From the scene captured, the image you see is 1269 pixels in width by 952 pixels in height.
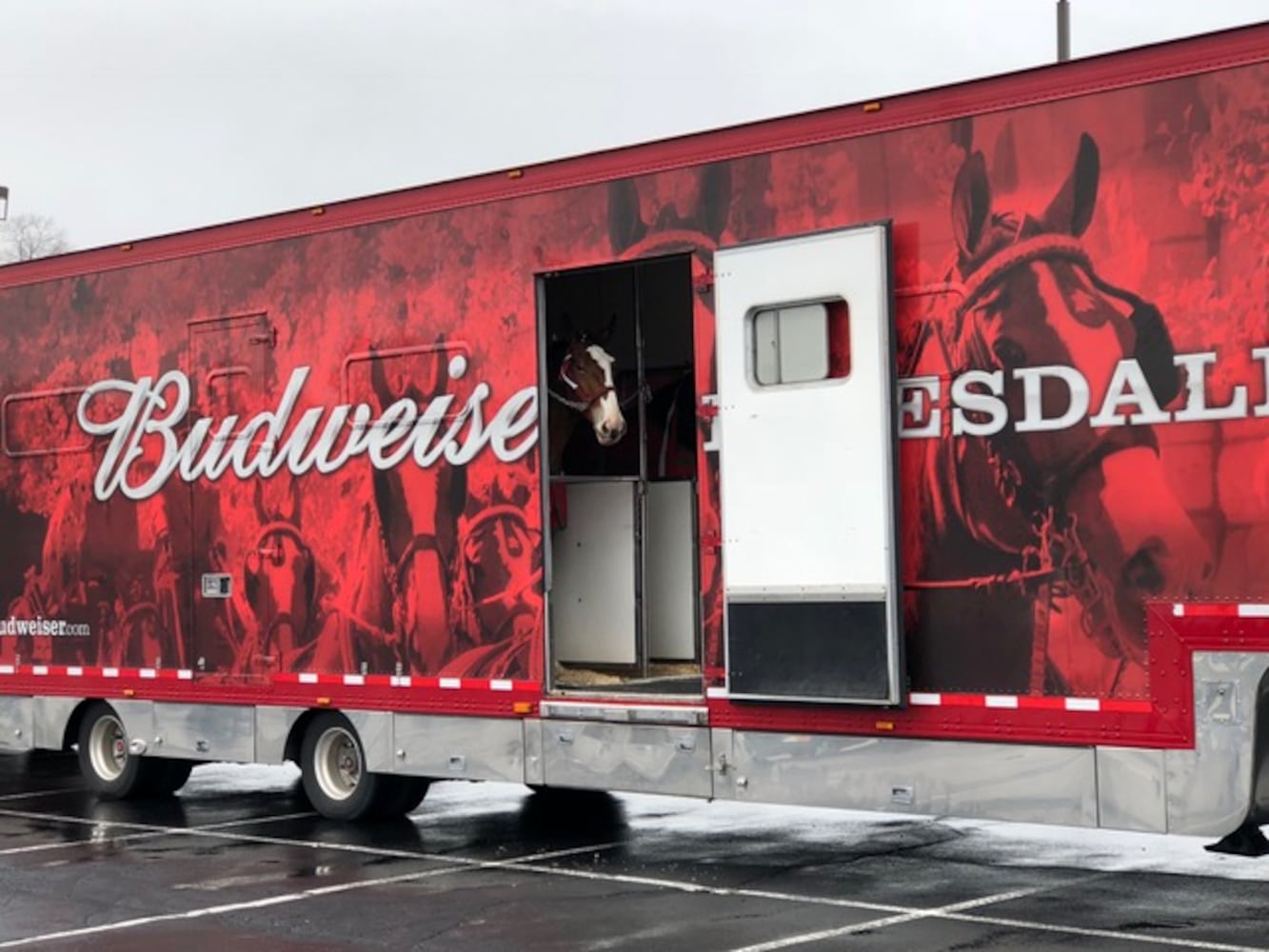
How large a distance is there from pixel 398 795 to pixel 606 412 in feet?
9.12

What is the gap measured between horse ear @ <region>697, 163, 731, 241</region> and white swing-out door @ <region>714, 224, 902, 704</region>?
9.0 inches

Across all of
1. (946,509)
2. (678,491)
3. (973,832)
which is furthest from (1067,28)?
(946,509)

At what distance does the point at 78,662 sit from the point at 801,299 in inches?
264

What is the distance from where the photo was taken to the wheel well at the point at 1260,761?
8930 mm

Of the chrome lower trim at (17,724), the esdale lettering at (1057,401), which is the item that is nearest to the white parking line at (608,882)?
the chrome lower trim at (17,724)

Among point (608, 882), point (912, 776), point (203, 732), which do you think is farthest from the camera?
point (203, 732)

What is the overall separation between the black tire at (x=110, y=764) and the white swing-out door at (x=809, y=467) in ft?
18.5

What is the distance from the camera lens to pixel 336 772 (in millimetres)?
13344

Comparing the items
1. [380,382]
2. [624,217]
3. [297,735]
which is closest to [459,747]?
[297,735]

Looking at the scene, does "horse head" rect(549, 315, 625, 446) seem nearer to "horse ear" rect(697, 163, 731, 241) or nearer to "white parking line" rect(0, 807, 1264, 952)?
"horse ear" rect(697, 163, 731, 241)

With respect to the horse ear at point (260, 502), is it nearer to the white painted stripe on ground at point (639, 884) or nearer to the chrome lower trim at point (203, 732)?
the chrome lower trim at point (203, 732)

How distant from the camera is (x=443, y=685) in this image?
12.3 metres

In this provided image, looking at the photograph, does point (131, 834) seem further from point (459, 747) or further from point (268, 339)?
point (268, 339)

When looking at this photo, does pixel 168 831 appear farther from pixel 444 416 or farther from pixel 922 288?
pixel 922 288
